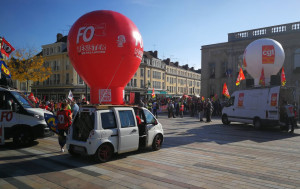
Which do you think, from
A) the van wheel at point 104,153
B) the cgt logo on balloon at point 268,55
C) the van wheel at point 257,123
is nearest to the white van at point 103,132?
the van wheel at point 104,153

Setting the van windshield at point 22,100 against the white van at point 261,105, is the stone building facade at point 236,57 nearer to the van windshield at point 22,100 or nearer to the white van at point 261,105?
the white van at point 261,105

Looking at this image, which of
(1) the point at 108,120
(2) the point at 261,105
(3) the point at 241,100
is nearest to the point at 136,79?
(3) the point at 241,100

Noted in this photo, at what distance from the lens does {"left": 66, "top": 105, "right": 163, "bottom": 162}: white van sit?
6855 mm

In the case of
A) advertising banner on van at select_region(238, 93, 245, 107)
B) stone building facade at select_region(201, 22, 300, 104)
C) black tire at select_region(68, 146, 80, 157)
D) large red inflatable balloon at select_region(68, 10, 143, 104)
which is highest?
stone building facade at select_region(201, 22, 300, 104)

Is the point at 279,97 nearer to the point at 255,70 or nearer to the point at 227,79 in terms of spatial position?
the point at 255,70

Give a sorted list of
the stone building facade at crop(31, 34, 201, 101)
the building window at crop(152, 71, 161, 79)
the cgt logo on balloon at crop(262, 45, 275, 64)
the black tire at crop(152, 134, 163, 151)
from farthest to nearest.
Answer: the building window at crop(152, 71, 161, 79), the stone building facade at crop(31, 34, 201, 101), the cgt logo on balloon at crop(262, 45, 275, 64), the black tire at crop(152, 134, 163, 151)

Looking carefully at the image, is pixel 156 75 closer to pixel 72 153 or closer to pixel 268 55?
pixel 268 55

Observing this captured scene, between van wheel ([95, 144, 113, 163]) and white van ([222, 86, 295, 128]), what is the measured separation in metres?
10.5

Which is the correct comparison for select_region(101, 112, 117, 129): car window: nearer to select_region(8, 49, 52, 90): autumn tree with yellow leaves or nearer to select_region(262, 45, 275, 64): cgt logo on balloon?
select_region(262, 45, 275, 64): cgt logo on balloon

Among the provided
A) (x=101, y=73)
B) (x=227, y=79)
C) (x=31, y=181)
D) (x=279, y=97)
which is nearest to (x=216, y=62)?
(x=227, y=79)

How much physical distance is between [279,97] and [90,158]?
11447 mm

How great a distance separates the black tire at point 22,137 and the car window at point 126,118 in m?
4.29

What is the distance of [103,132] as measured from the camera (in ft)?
22.7

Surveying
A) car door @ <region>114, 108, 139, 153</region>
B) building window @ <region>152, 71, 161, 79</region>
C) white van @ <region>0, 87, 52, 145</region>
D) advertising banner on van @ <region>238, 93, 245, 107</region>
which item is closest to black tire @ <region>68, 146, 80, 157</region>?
car door @ <region>114, 108, 139, 153</region>
